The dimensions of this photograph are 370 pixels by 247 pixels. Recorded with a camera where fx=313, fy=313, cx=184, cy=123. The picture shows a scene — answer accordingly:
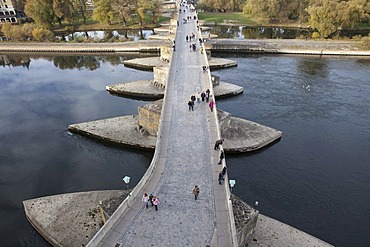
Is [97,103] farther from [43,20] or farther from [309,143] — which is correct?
[43,20]

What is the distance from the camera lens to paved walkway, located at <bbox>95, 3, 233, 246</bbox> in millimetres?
15922

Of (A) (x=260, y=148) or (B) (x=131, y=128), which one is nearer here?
(A) (x=260, y=148)

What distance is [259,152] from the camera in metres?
31.2

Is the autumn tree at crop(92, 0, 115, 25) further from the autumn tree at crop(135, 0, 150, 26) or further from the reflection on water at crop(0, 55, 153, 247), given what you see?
the reflection on water at crop(0, 55, 153, 247)

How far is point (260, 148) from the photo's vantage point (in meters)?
31.5

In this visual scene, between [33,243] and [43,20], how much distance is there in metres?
74.2

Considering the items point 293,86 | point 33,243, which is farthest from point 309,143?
point 33,243

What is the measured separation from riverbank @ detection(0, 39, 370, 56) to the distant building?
23.3 m

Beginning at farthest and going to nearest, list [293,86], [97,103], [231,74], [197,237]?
[231,74] → [293,86] → [97,103] → [197,237]

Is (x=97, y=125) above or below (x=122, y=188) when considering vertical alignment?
above

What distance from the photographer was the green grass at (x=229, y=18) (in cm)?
9375

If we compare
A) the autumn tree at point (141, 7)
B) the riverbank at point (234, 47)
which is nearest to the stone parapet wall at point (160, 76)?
the riverbank at point (234, 47)

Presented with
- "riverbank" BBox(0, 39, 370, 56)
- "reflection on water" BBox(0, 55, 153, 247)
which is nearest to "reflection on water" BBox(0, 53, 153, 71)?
"riverbank" BBox(0, 39, 370, 56)

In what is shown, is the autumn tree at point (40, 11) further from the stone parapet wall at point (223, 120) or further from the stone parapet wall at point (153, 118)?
the stone parapet wall at point (223, 120)
